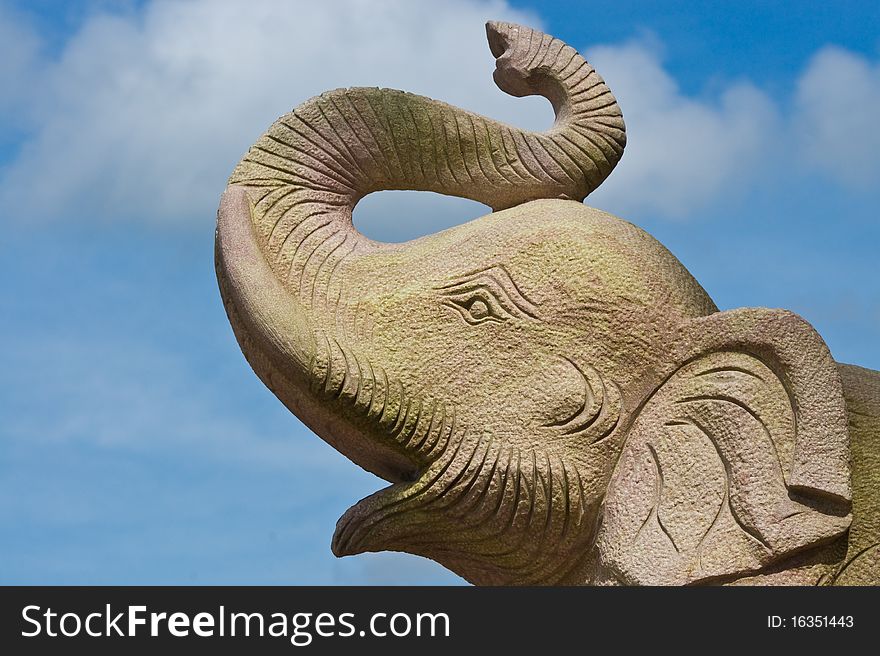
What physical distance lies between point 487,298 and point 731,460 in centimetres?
86

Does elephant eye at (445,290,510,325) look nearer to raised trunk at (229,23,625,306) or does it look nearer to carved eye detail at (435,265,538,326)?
carved eye detail at (435,265,538,326)

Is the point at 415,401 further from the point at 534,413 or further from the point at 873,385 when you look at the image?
the point at 873,385

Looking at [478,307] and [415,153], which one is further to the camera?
[415,153]

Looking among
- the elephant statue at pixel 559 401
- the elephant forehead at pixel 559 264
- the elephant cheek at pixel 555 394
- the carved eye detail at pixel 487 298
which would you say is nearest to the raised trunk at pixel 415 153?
the elephant statue at pixel 559 401

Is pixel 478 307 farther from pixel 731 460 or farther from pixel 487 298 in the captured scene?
pixel 731 460

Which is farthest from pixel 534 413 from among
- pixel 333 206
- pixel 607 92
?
pixel 607 92

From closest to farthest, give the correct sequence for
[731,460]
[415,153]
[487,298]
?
[731,460] → [487,298] → [415,153]

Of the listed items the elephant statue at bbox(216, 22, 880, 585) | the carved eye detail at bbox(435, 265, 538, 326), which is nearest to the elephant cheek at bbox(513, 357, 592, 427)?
the elephant statue at bbox(216, 22, 880, 585)

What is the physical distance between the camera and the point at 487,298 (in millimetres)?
4277

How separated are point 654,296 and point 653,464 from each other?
507mm

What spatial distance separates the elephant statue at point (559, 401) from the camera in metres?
4.04

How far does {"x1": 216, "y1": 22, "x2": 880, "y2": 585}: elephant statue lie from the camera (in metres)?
Answer: 4.04

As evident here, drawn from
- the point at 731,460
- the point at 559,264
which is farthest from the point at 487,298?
the point at 731,460

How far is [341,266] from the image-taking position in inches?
175
